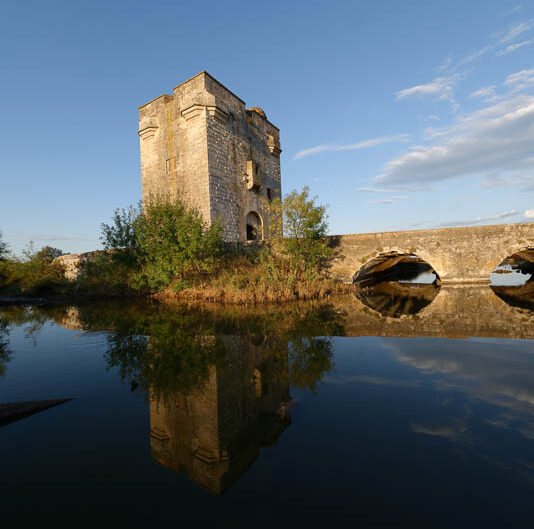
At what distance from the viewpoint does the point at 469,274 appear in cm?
1330

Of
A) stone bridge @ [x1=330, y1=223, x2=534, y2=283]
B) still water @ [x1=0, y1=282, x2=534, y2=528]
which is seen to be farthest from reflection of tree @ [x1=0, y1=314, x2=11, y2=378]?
stone bridge @ [x1=330, y1=223, x2=534, y2=283]

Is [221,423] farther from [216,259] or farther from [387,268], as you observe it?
[387,268]

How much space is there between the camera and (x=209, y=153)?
50.4 feet

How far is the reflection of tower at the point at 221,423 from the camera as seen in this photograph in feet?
7.07

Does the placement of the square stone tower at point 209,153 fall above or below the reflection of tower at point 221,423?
above

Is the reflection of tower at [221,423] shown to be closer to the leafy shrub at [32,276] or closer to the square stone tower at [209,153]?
the square stone tower at [209,153]

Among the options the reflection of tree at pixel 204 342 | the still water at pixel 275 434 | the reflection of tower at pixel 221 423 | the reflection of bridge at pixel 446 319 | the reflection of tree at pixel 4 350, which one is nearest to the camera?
the still water at pixel 275 434

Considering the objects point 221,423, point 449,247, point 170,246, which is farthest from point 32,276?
point 449,247

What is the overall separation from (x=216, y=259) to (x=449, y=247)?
10995 millimetres

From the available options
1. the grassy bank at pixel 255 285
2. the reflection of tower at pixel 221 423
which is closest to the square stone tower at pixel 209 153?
the grassy bank at pixel 255 285

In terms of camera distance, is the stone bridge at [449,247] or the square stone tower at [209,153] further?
the square stone tower at [209,153]

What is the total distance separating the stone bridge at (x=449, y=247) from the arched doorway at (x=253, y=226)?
6632 mm

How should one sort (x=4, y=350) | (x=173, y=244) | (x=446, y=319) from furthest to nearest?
(x=173, y=244) < (x=446, y=319) < (x=4, y=350)

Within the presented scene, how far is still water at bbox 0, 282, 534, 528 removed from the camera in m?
1.73
